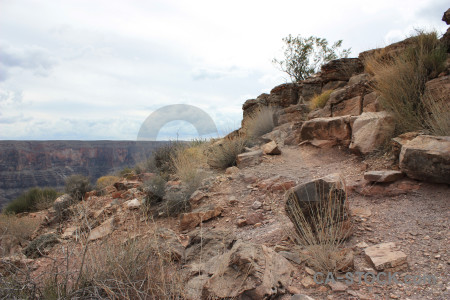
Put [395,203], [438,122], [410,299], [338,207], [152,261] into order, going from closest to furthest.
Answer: [410,299]
[152,261]
[338,207]
[395,203]
[438,122]

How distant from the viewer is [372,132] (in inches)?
182

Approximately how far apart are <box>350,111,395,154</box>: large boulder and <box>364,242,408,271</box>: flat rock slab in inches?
99.9

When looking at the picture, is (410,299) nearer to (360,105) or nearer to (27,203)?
(360,105)

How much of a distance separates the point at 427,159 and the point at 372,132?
5.34 ft

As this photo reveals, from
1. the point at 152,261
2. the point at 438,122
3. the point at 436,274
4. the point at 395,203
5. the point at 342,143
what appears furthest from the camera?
the point at 342,143

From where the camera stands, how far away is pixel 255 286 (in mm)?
2018

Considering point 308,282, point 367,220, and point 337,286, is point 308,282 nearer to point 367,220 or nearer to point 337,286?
Answer: point 337,286

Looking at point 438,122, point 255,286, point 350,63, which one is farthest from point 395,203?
point 350,63

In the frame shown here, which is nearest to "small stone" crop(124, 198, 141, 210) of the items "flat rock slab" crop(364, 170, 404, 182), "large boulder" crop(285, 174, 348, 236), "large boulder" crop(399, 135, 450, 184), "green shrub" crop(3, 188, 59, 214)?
"large boulder" crop(285, 174, 348, 236)

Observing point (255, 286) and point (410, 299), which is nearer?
point (410, 299)

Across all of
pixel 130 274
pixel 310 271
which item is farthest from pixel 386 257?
pixel 130 274

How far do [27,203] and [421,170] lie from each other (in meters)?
14.2

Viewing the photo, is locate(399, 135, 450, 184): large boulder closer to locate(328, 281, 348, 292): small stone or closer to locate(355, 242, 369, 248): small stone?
locate(355, 242, 369, 248): small stone

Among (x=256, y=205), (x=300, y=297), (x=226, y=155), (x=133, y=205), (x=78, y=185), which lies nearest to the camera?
(x=300, y=297)
